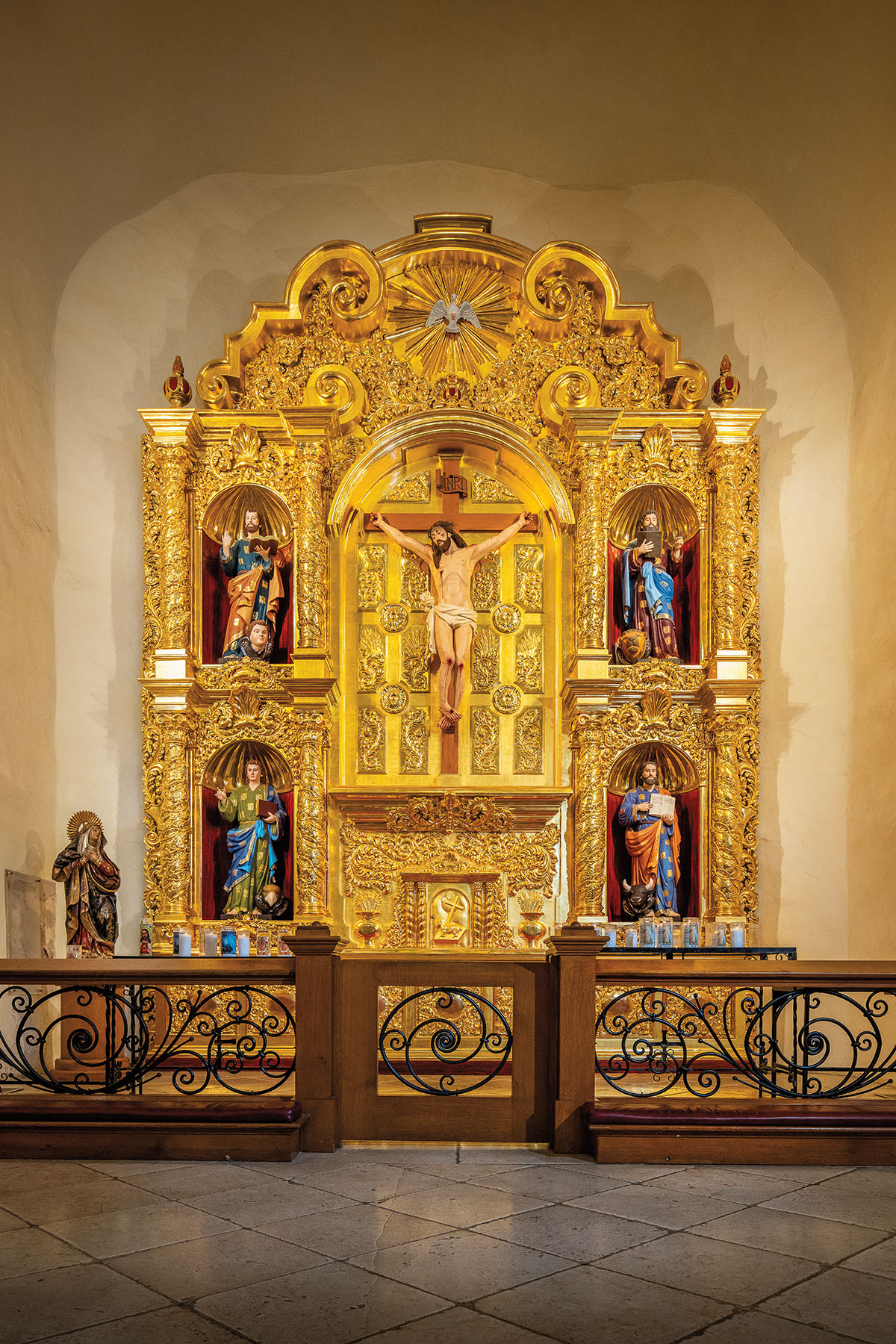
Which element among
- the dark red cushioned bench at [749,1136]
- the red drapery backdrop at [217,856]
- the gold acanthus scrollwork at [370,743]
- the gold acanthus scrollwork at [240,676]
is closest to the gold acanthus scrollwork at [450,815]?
the gold acanthus scrollwork at [370,743]

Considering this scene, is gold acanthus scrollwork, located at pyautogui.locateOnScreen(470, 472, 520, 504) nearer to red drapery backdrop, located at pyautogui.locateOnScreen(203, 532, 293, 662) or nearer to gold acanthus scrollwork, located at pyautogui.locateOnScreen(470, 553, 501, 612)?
gold acanthus scrollwork, located at pyautogui.locateOnScreen(470, 553, 501, 612)

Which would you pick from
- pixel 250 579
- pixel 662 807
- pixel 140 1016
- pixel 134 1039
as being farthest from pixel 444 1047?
pixel 250 579

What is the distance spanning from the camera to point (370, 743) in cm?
1030

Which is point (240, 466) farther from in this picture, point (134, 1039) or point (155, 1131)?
point (155, 1131)

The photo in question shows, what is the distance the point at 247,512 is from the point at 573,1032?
6.20 metres

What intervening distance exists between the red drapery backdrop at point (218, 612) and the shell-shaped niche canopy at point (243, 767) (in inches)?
31.7

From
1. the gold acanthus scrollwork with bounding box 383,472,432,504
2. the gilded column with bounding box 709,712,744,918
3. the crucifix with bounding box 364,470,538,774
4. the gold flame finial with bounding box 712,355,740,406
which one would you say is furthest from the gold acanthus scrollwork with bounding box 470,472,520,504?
the gilded column with bounding box 709,712,744,918

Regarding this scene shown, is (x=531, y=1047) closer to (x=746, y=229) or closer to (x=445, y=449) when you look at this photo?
(x=445, y=449)

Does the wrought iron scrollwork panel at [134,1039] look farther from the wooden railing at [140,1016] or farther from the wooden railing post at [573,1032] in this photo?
the wooden railing post at [573,1032]

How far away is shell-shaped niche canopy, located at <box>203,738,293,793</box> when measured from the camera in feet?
33.4

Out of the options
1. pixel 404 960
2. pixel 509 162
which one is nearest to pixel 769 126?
pixel 509 162

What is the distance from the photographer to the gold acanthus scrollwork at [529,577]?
416 inches

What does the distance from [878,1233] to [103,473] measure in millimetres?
8681

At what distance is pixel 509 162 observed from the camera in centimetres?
1110
